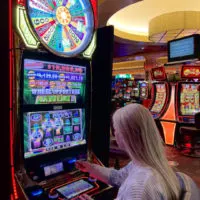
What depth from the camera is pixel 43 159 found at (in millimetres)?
1351

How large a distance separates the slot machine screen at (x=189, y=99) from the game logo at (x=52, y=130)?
413 cm

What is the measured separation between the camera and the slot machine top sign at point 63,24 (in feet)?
4.20

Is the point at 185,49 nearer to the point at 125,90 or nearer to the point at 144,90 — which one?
the point at 144,90

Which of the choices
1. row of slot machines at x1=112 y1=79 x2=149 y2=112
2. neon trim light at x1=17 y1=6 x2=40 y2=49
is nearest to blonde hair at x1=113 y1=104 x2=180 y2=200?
neon trim light at x1=17 y1=6 x2=40 y2=49

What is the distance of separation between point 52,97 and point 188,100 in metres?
4.47

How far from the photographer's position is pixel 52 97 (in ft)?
4.62

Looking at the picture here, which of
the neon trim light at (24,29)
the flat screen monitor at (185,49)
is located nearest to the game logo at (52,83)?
the neon trim light at (24,29)

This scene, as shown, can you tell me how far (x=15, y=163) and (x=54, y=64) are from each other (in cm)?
60

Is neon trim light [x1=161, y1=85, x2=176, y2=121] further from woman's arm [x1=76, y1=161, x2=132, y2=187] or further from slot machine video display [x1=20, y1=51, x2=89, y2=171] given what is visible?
woman's arm [x1=76, y1=161, x2=132, y2=187]

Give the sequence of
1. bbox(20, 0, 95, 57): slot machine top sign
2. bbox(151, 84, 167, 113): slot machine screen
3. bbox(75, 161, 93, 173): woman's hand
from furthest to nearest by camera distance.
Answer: bbox(151, 84, 167, 113): slot machine screen < bbox(75, 161, 93, 173): woman's hand < bbox(20, 0, 95, 57): slot machine top sign

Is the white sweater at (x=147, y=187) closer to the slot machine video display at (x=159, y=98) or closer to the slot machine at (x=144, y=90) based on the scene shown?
the slot machine video display at (x=159, y=98)

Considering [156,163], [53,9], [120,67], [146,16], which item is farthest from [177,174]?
[120,67]

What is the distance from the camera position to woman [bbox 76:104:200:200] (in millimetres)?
812
